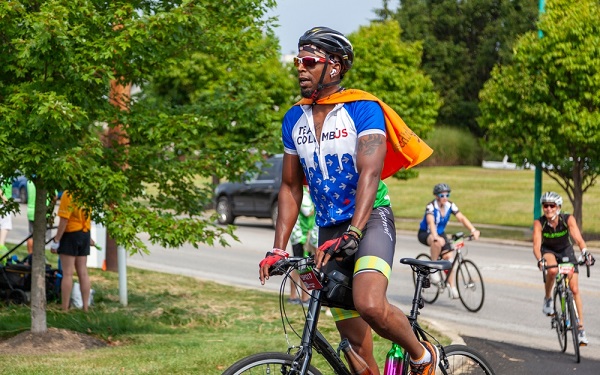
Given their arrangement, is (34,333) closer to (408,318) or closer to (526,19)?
(408,318)

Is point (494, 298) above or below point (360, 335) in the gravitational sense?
below

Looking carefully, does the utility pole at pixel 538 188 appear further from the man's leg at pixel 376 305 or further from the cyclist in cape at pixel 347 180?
the man's leg at pixel 376 305

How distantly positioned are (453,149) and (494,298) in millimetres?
58075

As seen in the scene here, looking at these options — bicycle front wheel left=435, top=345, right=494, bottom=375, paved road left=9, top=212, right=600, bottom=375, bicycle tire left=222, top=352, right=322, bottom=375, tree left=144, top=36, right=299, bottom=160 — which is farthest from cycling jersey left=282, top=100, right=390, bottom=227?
tree left=144, top=36, right=299, bottom=160

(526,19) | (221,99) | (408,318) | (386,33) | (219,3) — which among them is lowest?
(408,318)

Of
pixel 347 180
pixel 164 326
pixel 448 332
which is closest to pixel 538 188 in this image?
pixel 448 332

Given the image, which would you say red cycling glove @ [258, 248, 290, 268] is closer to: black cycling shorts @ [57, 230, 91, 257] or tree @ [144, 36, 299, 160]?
tree @ [144, 36, 299, 160]

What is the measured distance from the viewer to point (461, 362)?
5277 mm

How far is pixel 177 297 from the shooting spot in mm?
12750

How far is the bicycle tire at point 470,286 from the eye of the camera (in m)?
13.1

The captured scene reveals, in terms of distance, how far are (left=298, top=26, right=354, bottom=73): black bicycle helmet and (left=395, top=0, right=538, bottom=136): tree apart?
230 feet

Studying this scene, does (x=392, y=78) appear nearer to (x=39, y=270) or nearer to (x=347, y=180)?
(x=39, y=270)

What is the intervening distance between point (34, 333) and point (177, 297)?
3888 millimetres

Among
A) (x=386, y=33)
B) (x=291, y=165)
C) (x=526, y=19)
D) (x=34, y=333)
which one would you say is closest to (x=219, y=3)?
(x=34, y=333)
